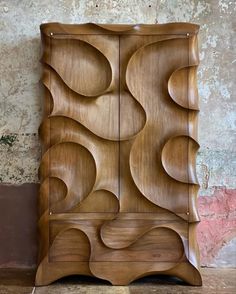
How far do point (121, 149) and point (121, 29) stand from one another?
26.9 inches

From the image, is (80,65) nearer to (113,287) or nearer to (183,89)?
(183,89)

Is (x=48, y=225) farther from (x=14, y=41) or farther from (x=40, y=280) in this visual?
(x=14, y=41)

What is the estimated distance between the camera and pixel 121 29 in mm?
2455

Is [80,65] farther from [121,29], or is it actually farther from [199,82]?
[199,82]

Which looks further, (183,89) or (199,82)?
(199,82)

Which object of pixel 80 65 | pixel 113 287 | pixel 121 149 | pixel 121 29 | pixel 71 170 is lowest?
pixel 113 287

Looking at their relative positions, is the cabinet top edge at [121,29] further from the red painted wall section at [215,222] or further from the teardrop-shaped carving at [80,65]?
the red painted wall section at [215,222]

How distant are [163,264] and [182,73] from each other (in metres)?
Answer: 1.09

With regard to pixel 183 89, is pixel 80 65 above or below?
above

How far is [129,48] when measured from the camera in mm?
2461

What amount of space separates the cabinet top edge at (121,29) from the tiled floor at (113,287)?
4.66ft

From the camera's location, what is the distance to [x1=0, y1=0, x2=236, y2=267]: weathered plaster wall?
2.69 m

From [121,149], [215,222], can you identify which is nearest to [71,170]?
[121,149]

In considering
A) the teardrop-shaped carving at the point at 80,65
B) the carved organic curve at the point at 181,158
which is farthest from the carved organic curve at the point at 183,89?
the teardrop-shaped carving at the point at 80,65
